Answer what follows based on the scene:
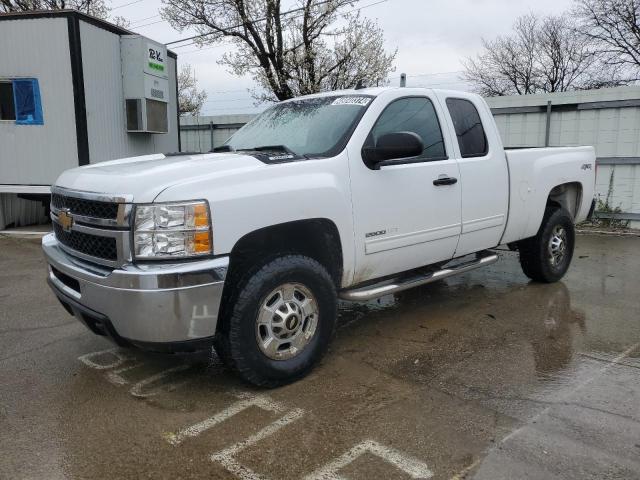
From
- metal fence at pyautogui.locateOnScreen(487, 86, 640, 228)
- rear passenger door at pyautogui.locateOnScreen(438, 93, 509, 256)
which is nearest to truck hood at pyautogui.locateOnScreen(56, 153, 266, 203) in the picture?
rear passenger door at pyautogui.locateOnScreen(438, 93, 509, 256)

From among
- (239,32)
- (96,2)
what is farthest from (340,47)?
(96,2)

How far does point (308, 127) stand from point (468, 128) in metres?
1.61

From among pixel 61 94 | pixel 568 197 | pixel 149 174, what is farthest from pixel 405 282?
pixel 61 94

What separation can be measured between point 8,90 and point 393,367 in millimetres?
9033

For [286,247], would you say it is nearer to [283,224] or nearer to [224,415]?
[283,224]

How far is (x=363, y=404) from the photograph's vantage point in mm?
3404

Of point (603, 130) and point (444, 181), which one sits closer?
point (444, 181)

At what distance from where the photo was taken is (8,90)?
9.73 meters

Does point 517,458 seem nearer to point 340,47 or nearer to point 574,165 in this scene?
point 574,165

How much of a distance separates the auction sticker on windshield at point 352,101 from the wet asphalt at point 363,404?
190 centimetres

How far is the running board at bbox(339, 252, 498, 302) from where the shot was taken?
3.99 meters

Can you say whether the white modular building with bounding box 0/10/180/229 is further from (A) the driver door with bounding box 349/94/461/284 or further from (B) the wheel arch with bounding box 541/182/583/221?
(B) the wheel arch with bounding box 541/182/583/221

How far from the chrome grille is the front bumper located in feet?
0.37

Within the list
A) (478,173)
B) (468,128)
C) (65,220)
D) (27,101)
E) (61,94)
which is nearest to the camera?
(65,220)
